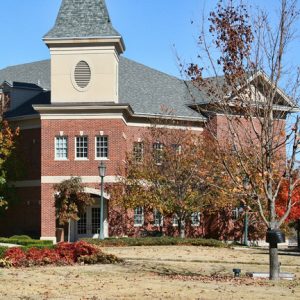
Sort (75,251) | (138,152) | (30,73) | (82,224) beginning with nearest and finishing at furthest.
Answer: (75,251) < (82,224) < (138,152) < (30,73)

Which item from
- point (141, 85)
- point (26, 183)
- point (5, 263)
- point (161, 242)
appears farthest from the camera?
point (141, 85)

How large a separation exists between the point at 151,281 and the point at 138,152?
22708 millimetres

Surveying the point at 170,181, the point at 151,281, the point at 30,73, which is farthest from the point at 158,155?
the point at 151,281

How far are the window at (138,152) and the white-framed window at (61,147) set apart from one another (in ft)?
13.1

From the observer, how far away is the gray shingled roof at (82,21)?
38.2 meters

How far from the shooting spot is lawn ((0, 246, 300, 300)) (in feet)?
48.1

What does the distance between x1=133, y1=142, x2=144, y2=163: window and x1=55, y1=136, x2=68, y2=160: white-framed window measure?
3989 millimetres

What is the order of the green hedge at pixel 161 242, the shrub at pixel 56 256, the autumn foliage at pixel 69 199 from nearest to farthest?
the shrub at pixel 56 256
the green hedge at pixel 161 242
the autumn foliage at pixel 69 199

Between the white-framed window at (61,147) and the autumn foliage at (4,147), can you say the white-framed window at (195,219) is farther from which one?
the autumn foliage at (4,147)

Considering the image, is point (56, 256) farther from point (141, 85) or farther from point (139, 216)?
point (141, 85)

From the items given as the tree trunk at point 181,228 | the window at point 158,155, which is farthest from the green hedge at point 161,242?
the window at point 158,155

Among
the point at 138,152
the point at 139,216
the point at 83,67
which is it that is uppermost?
the point at 83,67

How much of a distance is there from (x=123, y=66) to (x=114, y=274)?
93.8 ft

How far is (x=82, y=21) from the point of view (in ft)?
127
